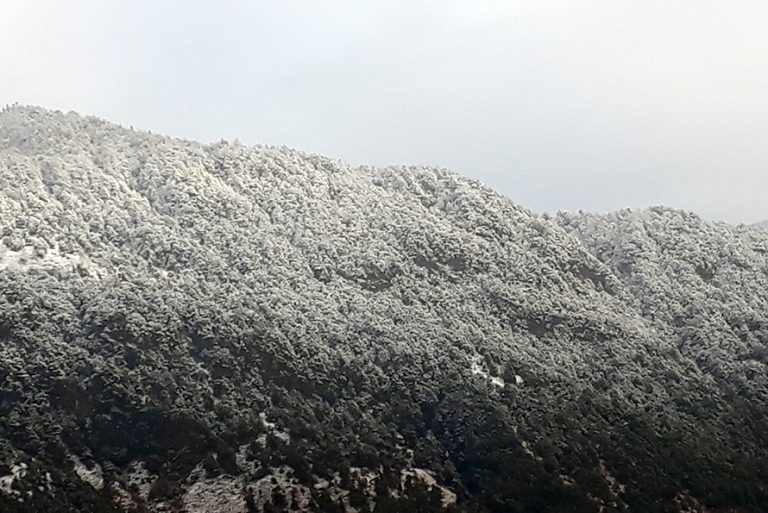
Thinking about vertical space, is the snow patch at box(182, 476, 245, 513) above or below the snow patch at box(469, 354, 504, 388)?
below

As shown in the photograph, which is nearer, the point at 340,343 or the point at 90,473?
the point at 90,473

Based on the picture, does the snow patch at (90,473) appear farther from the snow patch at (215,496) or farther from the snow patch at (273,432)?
the snow patch at (273,432)

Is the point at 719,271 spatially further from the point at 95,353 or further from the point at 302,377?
the point at 95,353

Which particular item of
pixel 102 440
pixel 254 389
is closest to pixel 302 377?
pixel 254 389

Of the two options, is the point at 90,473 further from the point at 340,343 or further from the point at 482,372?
the point at 482,372

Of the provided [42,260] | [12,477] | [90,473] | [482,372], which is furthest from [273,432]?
[42,260]

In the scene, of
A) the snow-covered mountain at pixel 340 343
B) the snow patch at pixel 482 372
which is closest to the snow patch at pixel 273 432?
the snow-covered mountain at pixel 340 343

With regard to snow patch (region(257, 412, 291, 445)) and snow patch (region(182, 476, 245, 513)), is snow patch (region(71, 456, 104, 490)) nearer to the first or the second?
snow patch (region(182, 476, 245, 513))

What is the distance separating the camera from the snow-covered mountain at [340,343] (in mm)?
103188

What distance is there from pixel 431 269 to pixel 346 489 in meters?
57.5

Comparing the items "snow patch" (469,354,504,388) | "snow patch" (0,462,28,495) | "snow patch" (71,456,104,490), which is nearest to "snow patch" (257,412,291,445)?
"snow patch" (71,456,104,490)

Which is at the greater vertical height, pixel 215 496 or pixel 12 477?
pixel 215 496

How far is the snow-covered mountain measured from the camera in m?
103

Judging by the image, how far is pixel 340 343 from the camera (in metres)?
129
